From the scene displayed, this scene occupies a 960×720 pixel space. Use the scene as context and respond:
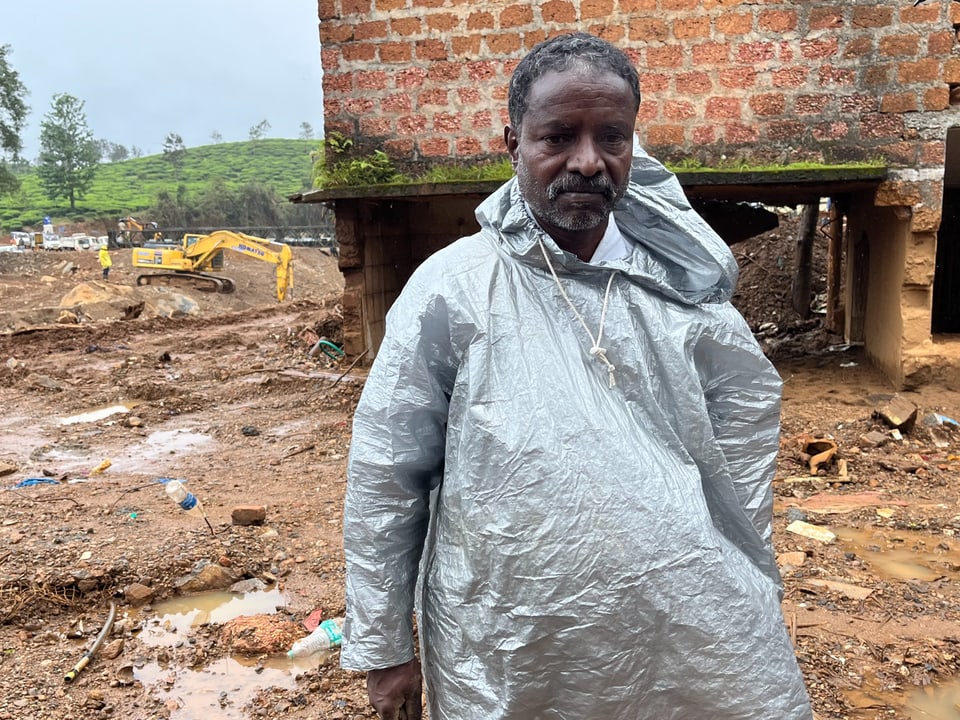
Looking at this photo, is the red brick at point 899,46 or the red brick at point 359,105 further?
the red brick at point 359,105

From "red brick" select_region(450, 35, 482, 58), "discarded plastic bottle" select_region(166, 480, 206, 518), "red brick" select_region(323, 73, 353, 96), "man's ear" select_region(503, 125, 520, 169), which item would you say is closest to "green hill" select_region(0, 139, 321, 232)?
"red brick" select_region(323, 73, 353, 96)

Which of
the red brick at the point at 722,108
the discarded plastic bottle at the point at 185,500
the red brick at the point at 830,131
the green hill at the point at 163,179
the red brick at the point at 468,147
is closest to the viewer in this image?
the discarded plastic bottle at the point at 185,500

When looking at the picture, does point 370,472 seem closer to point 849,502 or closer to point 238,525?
point 238,525

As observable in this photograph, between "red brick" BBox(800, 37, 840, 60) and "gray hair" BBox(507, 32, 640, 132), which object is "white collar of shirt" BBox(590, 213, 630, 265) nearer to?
"gray hair" BBox(507, 32, 640, 132)

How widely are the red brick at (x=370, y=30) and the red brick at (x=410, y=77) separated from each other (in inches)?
14.2

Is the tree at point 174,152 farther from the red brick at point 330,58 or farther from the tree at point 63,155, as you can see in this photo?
the red brick at point 330,58

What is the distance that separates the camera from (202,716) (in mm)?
2854


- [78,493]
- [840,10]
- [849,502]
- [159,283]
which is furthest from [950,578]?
[159,283]

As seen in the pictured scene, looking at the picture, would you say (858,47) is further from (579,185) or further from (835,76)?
(579,185)

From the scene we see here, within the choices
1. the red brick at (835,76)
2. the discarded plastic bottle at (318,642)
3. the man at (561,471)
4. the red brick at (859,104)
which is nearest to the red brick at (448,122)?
the red brick at (835,76)

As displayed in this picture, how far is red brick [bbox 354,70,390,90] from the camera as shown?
7.09 metres

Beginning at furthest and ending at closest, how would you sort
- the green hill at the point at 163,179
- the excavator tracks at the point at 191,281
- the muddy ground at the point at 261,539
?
the green hill at the point at 163,179 < the excavator tracks at the point at 191,281 < the muddy ground at the point at 261,539

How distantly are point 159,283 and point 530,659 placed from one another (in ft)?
66.4

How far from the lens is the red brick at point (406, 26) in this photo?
22.7 feet
